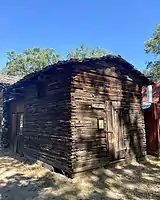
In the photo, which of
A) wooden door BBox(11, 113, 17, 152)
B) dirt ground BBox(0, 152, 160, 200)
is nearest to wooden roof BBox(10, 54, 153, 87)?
wooden door BBox(11, 113, 17, 152)

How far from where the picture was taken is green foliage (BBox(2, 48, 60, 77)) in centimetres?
3444

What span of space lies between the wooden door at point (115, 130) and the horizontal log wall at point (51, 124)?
6.25ft

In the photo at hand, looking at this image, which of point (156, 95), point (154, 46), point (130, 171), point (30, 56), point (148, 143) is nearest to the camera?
point (130, 171)

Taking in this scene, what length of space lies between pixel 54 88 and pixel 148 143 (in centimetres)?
581

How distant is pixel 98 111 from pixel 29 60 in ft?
96.2

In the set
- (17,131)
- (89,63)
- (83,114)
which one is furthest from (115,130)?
(17,131)

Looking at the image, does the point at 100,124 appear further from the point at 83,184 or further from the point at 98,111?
the point at 83,184

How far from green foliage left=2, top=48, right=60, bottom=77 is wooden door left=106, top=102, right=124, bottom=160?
→ 2787cm

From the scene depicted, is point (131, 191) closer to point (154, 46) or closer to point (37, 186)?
point (37, 186)

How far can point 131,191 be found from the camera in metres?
5.81

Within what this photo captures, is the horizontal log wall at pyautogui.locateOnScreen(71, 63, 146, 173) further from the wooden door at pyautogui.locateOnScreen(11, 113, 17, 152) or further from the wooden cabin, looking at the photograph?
the wooden door at pyautogui.locateOnScreen(11, 113, 17, 152)

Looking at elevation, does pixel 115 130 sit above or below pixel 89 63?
below

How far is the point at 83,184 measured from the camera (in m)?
6.23

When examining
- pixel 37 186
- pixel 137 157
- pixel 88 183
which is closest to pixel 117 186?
pixel 88 183
